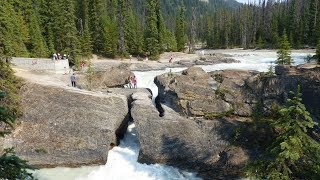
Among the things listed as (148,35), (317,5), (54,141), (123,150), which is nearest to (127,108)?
(123,150)

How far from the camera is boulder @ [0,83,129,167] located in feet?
78.1

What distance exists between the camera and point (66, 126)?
24.8 metres

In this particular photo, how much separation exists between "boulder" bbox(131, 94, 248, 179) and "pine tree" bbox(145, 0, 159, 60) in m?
38.2

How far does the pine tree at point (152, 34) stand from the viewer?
62.8 metres

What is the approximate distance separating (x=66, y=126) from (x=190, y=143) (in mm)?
8884

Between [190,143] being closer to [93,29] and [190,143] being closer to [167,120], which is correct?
[167,120]

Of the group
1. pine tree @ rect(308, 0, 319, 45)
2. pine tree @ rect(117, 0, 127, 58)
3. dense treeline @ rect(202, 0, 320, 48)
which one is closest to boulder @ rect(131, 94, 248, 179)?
pine tree @ rect(117, 0, 127, 58)

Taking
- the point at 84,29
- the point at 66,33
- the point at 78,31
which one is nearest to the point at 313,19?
the point at 84,29

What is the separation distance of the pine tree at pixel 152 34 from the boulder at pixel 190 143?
125 feet

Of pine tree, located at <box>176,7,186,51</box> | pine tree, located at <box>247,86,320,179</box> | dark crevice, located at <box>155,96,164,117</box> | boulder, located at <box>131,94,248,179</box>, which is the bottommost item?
boulder, located at <box>131,94,248,179</box>

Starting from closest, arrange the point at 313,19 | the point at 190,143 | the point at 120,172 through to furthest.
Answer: the point at 120,172 < the point at 190,143 < the point at 313,19

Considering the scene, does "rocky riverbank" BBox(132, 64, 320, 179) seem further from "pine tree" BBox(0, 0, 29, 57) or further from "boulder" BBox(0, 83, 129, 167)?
"pine tree" BBox(0, 0, 29, 57)

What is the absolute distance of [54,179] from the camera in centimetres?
2191

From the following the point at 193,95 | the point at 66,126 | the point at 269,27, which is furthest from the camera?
the point at 269,27
